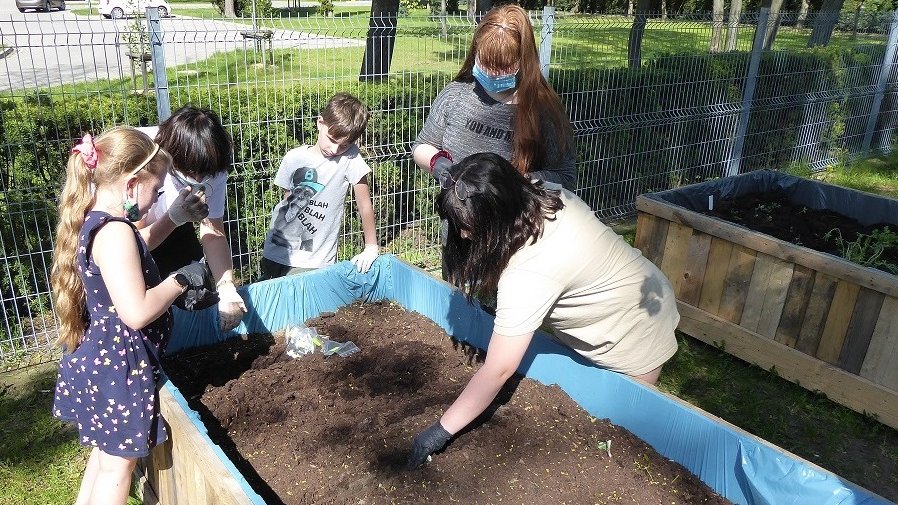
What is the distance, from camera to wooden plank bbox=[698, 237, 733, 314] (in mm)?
4062

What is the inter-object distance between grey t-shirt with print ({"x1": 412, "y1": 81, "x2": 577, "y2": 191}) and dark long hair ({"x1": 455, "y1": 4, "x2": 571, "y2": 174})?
0.11 ft

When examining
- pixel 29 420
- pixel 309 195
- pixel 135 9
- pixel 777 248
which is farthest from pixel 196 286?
pixel 135 9

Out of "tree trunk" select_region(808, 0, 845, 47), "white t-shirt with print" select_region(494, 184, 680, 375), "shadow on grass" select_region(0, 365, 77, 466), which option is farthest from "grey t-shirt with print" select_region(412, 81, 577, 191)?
→ "tree trunk" select_region(808, 0, 845, 47)

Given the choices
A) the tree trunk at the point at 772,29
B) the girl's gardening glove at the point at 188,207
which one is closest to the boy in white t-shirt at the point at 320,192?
the girl's gardening glove at the point at 188,207

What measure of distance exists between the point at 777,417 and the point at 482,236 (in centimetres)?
239

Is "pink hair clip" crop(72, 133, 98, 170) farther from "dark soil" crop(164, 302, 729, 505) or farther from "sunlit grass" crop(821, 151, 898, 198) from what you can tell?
"sunlit grass" crop(821, 151, 898, 198)

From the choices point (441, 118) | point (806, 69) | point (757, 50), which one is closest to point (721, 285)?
point (441, 118)

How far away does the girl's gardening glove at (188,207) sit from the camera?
2.22m

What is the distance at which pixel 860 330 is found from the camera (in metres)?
3.47

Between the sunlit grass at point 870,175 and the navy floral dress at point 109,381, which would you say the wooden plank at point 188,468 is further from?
the sunlit grass at point 870,175

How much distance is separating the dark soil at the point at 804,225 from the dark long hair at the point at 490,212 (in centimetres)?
282

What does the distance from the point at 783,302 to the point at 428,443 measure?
255cm

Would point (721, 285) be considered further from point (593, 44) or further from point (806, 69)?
point (806, 69)

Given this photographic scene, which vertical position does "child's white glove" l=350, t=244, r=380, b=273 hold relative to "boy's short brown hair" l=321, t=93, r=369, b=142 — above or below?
below
